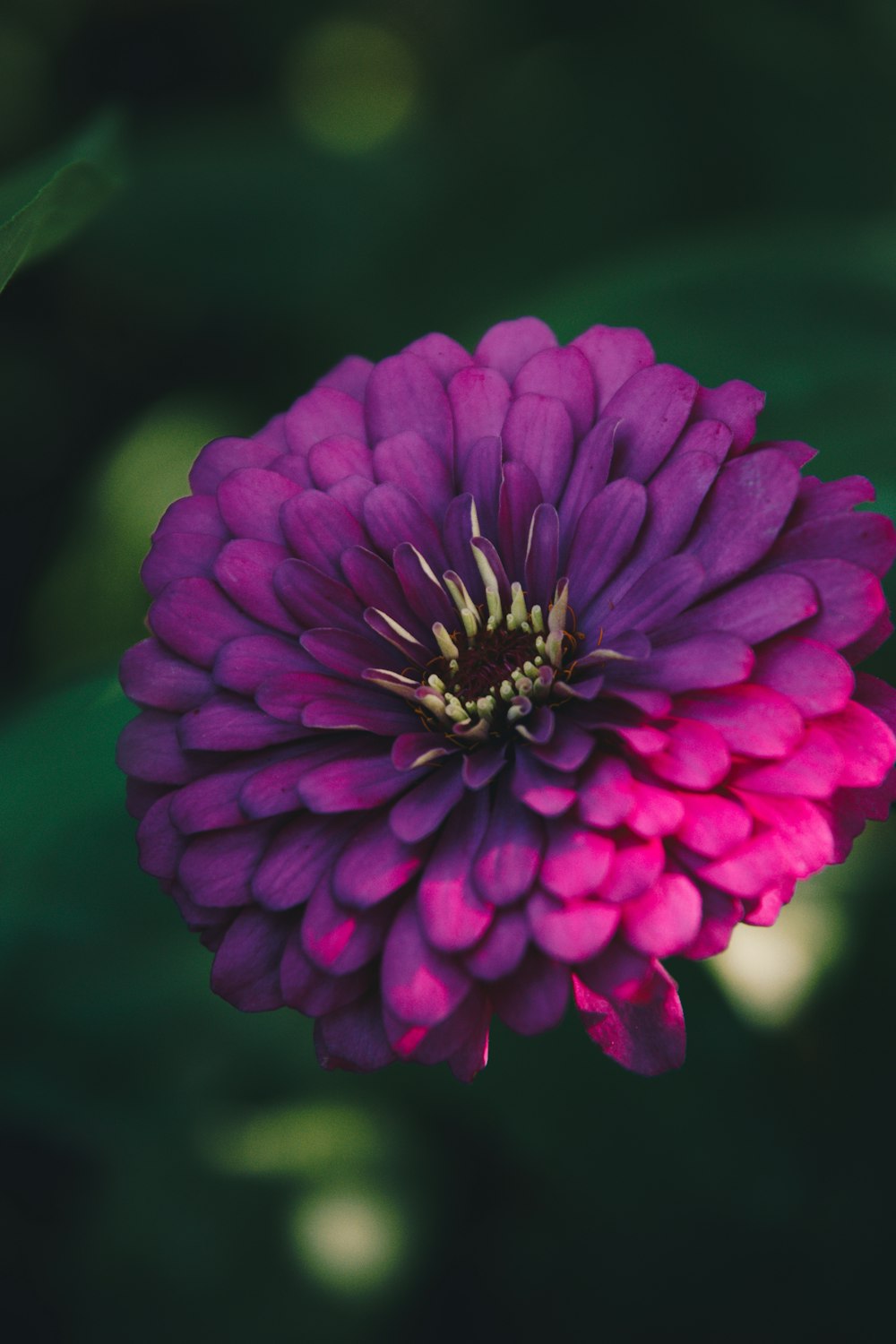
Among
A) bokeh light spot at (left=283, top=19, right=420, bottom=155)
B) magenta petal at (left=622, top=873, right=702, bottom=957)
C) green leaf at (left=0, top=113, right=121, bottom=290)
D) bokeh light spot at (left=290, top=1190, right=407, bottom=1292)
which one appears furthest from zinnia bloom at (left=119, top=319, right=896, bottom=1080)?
bokeh light spot at (left=283, top=19, right=420, bottom=155)

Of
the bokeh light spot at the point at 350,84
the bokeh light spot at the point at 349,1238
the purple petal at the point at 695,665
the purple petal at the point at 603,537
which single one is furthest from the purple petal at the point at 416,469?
the bokeh light spot at the point at 350,84

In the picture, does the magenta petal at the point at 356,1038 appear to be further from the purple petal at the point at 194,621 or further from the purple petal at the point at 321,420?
the purple petal at the point at 321,420

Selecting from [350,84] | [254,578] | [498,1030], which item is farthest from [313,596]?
[350,84]

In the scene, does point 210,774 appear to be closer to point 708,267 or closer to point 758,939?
point 758,939

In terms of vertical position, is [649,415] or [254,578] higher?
[649,415]

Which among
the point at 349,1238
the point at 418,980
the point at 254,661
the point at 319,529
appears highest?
the point at 319,529

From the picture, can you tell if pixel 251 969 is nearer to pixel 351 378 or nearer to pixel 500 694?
pixel 500 694

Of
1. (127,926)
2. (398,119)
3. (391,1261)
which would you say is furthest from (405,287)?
(391,1261)
